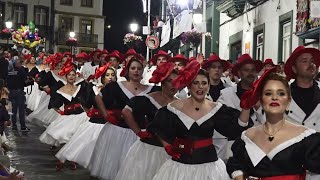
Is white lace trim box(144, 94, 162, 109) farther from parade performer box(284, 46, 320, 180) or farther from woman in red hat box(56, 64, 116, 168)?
woman in red hat box(56, 64, 116, 168)

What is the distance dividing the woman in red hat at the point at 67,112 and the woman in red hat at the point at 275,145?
7.73 metres

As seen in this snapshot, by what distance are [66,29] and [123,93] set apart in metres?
62.8

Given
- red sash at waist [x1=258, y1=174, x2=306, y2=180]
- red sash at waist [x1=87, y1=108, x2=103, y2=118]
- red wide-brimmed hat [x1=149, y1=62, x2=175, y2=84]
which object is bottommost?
red sash at waist [x1=258, y1=174, x2=306, y2=180]

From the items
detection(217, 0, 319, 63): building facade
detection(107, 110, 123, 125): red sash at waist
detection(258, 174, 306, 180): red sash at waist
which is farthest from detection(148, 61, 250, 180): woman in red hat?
detection(217, 0, 319, 63): building facade

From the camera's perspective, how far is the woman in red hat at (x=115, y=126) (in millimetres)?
9094

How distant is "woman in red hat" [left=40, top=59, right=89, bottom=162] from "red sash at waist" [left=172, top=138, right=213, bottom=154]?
20.6ft

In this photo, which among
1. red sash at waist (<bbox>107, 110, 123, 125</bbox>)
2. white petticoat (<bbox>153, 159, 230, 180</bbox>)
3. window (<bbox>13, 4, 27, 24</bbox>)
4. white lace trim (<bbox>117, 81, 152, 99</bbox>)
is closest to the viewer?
white petticoat (<bbox>153, 159, 230, 180</bbox>)

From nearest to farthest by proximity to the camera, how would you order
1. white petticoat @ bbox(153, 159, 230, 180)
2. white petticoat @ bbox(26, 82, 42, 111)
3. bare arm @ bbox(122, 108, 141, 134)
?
white petticoat @ bbox(153, 159, 230, 180)
bare arm @ bbox(122, 108, 141, 134)
white petticoat @ bbox(26, 82, 42, 111)

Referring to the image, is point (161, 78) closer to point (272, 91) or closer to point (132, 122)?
point (132, 122)

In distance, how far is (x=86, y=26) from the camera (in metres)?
72.1

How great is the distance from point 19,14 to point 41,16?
2555mm

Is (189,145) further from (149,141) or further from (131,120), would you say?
(131,120)

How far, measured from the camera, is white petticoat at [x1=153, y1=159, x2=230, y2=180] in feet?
20.6

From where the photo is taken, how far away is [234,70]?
27.2 ft
